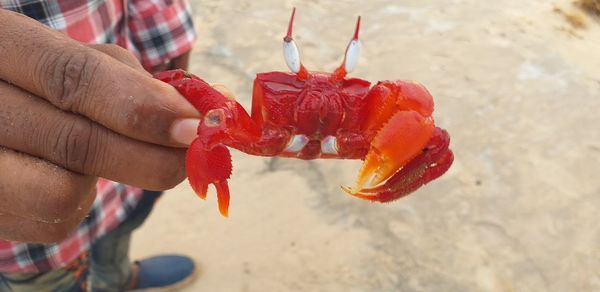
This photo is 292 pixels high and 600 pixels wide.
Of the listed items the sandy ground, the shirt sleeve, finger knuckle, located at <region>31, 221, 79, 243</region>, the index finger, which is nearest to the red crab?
the index finger

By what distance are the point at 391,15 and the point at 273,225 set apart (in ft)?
6.18

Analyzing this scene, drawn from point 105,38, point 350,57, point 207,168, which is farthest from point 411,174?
point 105,38

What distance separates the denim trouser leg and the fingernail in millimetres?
829

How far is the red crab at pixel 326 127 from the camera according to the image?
1047 millimetres

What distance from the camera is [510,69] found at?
323cm

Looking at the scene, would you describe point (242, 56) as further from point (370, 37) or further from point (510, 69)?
point (510, 69)

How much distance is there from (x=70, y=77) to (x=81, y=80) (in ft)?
0.05

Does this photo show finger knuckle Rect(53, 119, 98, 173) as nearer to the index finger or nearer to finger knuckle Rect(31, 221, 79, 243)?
the index finger

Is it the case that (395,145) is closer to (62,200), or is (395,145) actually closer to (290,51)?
(290,51)

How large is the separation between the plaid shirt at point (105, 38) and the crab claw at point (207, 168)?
1.62ft

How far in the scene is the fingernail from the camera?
0.95 m

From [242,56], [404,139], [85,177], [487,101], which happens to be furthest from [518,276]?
[242,56]

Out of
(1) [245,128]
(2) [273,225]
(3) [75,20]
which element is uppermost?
(3) [75,20]

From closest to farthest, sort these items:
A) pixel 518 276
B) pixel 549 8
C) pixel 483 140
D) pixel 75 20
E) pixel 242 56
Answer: pixel 75 20 → pixel 518 276 → pixel 483 140 → pixel 242 56 → pixel 549 8
